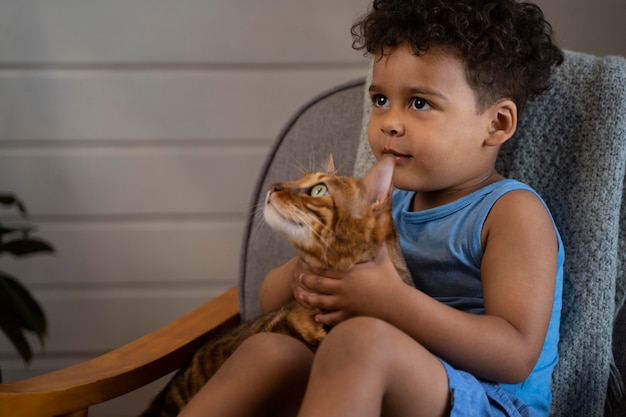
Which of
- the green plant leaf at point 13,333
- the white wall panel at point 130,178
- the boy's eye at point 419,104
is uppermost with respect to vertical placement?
the boy's eye at point 419,104

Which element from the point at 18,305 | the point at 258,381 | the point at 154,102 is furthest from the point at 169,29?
the point at 258,381

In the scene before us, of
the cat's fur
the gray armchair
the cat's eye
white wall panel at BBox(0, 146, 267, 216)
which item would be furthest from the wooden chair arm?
white wall panel at BBox(0, 146, 267, 216)

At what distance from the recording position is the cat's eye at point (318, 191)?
2.93ft

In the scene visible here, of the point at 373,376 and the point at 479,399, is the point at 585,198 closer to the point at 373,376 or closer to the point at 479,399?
the point at 479,399

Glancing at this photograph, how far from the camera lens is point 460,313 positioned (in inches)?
35.4

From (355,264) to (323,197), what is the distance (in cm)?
8

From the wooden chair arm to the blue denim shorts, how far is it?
0.44 metres

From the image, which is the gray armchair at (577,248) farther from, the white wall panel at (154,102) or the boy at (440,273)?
the white wall panel at (154,102)

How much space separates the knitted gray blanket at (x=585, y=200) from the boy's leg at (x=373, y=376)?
32cm

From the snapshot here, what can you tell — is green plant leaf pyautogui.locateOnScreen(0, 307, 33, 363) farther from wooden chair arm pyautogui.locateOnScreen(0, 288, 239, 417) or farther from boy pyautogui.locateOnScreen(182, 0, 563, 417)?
boy pyautogui.locateOnScreen(182, 0, 563, 417)

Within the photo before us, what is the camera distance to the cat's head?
872 millimetres

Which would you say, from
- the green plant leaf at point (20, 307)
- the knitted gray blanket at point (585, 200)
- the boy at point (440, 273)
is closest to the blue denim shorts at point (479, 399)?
the boy at point (440, 273)

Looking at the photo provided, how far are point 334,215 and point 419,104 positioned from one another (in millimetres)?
210

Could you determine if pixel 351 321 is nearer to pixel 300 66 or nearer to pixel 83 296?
pixel 300 66
